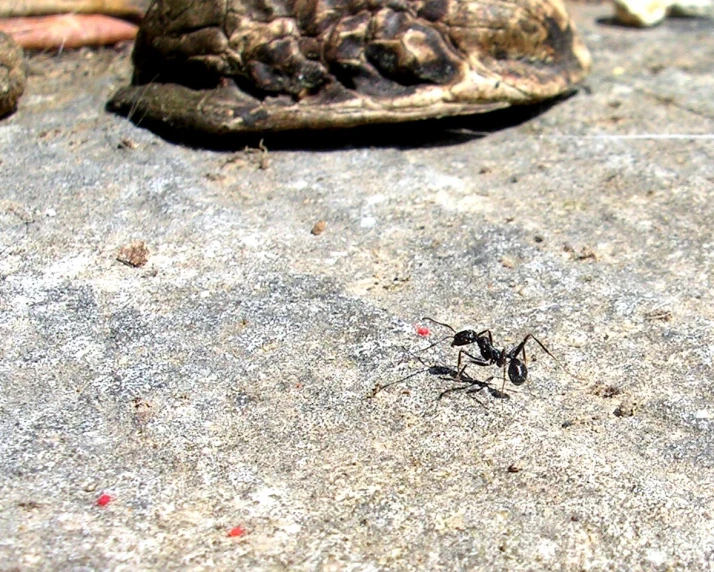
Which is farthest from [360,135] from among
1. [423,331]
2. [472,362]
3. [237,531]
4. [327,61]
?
[237,531]

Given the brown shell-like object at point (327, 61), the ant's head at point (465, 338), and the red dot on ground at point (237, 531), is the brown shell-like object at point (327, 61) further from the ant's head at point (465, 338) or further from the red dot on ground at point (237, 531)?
the red dot on ground at point (237, 531)

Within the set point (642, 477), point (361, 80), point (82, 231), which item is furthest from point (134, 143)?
point (642, 477)

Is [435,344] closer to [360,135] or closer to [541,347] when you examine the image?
[541,347]

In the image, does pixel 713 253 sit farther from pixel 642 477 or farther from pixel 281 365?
pixel 281 365

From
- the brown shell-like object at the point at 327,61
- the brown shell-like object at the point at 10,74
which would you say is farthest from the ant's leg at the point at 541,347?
the brown shell-like object at the point at 10,74

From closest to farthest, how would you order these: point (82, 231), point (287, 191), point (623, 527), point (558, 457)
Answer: point (623, 527) → point (558, 457) → point (82, 231) → point (287, 191)

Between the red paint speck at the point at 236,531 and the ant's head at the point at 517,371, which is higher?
the ant's head at the point at 517,371
